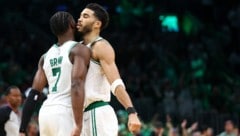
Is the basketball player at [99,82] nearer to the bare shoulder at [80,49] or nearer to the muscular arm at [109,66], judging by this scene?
the muscular arm at [109,66]

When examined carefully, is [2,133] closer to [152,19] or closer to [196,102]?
[196,102]

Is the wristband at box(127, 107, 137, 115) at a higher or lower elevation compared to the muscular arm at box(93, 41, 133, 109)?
lower

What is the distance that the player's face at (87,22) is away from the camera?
8.79 meters

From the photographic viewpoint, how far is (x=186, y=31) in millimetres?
22625

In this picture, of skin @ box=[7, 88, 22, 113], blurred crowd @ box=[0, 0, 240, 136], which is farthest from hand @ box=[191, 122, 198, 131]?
skin @ box=[7, 88, 22, 113]

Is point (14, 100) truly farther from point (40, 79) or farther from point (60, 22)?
point (60, 22)

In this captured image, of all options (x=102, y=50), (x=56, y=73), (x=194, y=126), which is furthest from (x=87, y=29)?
(x=194, y=126)

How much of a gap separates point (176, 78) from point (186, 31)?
204cm

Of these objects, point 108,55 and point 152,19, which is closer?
point 108,55

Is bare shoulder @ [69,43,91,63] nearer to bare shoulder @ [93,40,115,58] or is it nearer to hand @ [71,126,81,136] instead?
bare shoulder @ [93,40,115,58]

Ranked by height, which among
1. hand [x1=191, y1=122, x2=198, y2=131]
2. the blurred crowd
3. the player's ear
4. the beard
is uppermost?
the player's ear

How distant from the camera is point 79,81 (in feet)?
27.2

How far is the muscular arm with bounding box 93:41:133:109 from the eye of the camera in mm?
8547

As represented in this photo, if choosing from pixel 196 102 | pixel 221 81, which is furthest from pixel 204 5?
pixel 196 102
